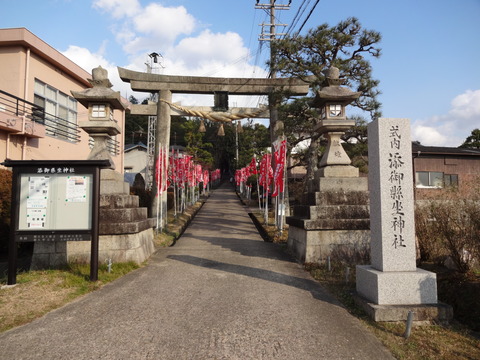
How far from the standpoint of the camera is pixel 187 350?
321 cm

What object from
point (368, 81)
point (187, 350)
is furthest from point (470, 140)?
point (187, 350)

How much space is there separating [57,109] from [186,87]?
5.97 meters

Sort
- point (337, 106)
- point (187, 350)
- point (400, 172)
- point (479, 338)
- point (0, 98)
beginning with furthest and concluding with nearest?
point (0, 98) → point (337, 106) → point (400, 172) → point (479, 338) → point (187, 350)

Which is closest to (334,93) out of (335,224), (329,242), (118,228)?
(335,224)

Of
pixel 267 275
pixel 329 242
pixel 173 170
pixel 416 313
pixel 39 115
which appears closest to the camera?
pixel 416 313

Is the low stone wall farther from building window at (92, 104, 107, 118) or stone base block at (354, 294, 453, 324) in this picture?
stone base block at (354, 294, 453, 324)

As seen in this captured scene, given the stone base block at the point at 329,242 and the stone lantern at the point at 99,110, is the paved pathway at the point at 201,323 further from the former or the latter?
the stone lantern at the point at 99,110

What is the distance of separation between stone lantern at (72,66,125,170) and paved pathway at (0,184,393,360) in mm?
3293

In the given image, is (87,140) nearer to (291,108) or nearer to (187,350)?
(291,108)

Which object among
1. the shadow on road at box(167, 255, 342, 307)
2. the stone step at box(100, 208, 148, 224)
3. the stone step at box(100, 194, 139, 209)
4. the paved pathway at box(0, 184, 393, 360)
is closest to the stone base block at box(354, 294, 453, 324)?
the paved pathway at box(0, 184, 393, 360)

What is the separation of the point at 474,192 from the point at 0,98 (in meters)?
13.3

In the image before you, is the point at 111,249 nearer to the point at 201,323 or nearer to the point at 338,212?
the point at 201,323

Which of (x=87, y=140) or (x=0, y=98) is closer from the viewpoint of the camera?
(x=0, y=98)

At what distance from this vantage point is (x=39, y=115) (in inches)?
464
